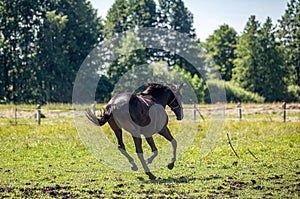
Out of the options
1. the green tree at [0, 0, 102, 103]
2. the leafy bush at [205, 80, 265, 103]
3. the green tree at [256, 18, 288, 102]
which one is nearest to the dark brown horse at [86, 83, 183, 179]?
the green tree at [0, 0, 102, 103]

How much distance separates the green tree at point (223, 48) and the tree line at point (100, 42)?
0.38m

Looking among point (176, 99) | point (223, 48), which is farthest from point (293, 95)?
point (176, 99)

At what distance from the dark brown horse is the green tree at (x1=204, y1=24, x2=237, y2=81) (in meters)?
61.5

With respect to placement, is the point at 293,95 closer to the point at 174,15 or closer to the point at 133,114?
the point at 174,15

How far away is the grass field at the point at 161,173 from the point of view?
8633 mm

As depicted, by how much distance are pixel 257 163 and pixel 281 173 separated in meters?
1.65

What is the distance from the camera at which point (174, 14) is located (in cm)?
7338

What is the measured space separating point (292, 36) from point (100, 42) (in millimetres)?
26879

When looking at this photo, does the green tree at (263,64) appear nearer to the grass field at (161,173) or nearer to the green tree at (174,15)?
the green tree at (174,15)

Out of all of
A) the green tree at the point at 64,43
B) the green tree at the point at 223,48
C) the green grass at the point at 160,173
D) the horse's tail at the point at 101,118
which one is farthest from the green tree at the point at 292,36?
the horse's tail at the point at 101,118

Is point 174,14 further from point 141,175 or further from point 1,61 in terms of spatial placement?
point 141,175

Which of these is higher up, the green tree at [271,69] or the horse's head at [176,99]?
the green tree at [271,69]

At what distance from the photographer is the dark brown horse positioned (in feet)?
34.8

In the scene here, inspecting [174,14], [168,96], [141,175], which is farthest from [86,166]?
[174,14]
